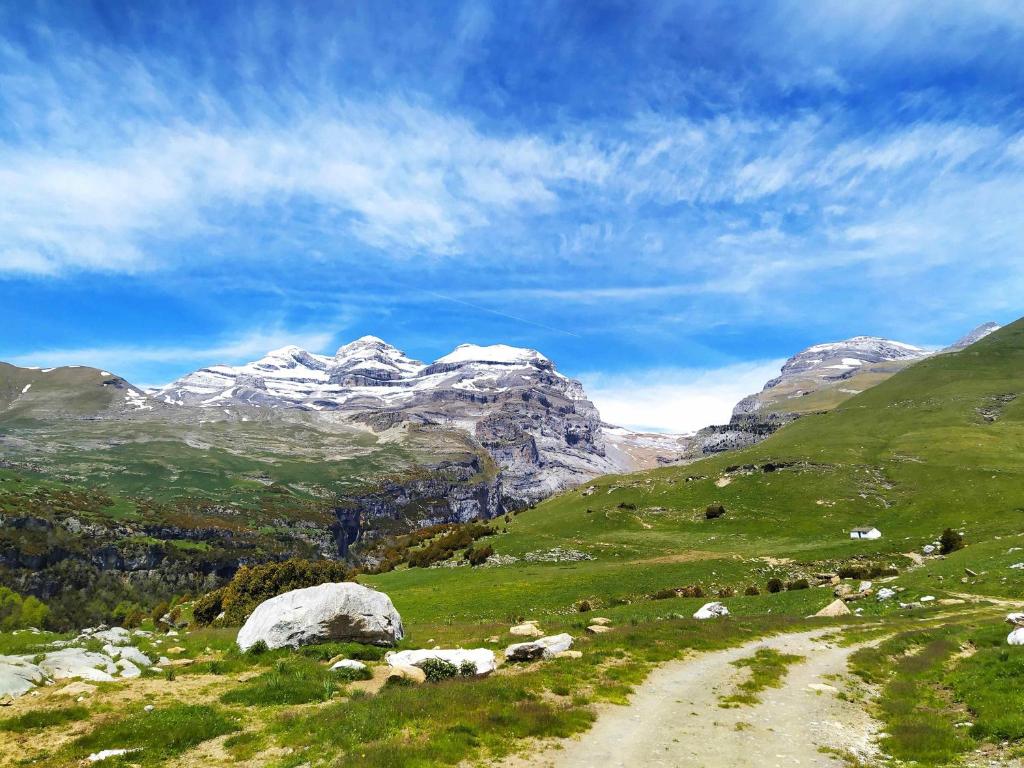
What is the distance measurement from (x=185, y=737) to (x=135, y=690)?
23.7 ft

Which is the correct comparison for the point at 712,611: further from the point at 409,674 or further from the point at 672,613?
the point at 409,674

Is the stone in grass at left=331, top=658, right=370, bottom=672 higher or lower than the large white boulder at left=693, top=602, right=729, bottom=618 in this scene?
higher

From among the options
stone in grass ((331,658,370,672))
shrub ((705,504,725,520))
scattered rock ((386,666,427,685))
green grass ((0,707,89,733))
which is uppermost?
shrub ((705,504,725,520))

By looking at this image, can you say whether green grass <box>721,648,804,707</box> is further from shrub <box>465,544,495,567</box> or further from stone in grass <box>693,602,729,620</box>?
shrub <box>465,544,495,567</box>

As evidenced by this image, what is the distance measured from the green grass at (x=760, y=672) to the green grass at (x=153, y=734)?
1702 centimetres

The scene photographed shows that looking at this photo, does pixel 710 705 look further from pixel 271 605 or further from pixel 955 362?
pixel 955 362

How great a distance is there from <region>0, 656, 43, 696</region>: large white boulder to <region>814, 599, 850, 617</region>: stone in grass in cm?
4257

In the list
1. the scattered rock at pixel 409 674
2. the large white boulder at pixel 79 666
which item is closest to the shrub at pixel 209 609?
the large white boulder at pixel 79 666

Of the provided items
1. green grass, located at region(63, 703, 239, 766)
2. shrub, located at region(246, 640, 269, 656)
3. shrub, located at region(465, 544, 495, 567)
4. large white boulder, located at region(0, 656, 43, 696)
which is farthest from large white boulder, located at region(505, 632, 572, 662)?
shrub, located at region(465, 544, 495, 567)

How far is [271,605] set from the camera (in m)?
30.5

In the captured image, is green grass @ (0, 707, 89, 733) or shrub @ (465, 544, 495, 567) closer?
green grass @ (0, 707, 89, 733)

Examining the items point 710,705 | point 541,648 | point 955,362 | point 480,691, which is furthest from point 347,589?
point 955,362

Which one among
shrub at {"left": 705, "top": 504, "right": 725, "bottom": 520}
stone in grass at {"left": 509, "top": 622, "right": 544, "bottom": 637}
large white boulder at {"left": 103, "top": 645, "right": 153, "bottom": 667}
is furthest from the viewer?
shrub at {"left": 705, "top": 504, "right": 725, "bottom": 520}

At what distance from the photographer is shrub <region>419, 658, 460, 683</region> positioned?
22.4 m
